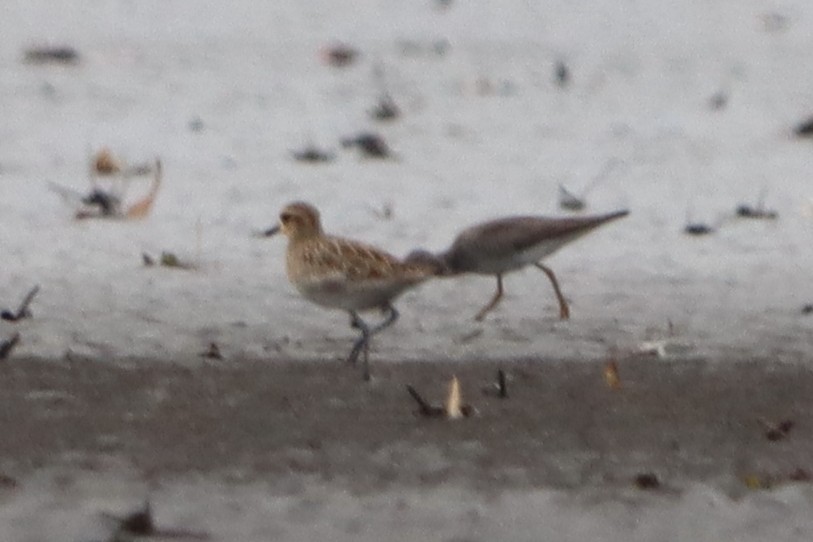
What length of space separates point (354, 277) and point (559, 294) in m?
0.96

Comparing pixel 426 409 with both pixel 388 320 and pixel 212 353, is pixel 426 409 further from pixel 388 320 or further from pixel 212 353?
pixel 212 353

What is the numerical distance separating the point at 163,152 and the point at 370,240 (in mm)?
1951

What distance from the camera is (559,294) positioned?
8.03m

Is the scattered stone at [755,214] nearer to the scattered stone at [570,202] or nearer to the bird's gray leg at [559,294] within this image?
the scattered stone at [570,202]

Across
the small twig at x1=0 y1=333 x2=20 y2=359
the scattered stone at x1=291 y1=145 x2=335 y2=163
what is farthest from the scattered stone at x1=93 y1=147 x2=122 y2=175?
the small twig at x1=0 y1=333 x2=20 y2=359

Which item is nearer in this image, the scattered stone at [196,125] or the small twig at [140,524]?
the small twig at [140,524]

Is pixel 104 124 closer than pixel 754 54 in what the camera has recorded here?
Yes

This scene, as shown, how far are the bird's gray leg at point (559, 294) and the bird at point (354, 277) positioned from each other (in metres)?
0.55

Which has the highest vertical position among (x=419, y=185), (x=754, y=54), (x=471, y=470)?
(x=754, y=54)

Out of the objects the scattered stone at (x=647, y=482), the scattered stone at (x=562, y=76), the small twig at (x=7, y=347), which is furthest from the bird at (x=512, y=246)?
the scattered stone at (x=562, y=76)

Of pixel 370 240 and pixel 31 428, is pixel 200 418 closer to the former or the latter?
pixel 31 428

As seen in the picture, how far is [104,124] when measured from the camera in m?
11.3

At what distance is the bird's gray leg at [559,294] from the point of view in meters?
7.90

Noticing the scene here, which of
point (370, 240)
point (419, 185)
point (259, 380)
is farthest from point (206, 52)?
point (259, 380)
